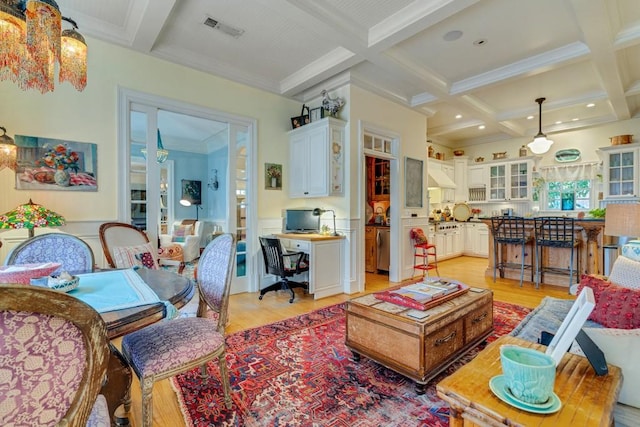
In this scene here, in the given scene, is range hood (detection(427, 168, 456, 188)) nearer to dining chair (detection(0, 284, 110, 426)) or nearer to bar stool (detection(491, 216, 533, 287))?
bar stool (detection(491, 216, 533, 287))

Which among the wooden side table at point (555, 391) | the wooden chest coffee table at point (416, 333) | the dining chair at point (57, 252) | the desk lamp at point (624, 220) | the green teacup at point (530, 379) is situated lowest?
the wooden chest coffee table at point (416, 333)

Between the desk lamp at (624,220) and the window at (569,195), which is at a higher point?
the window at (569,195)

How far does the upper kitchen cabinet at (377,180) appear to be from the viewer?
6.20m

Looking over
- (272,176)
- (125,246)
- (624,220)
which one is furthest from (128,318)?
(272,176)

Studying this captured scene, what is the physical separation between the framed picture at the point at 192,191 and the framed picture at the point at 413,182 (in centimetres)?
516

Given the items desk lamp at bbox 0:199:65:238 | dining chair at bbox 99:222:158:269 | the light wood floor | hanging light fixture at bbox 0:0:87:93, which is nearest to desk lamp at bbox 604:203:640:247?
the light wood floor

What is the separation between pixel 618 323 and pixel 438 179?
230 inches

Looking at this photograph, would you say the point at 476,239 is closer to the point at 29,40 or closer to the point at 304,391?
the point at 304,391

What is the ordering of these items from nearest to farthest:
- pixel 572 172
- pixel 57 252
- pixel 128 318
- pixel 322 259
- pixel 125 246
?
pixel 128 318, pixel 57 252, pixel 125 246, pixel 322 259, pixel 572 172

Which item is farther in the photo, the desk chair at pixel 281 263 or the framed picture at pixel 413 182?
the framed picture at pixel 413 182

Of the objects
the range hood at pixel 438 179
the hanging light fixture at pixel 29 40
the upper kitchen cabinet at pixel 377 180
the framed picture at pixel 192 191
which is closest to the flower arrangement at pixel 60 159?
the hanging light fixture at pixel 29 40

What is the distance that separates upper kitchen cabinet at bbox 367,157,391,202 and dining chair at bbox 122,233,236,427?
15.5 feet

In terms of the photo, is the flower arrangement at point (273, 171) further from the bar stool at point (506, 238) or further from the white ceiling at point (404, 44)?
the bar stool at point (506, 238)

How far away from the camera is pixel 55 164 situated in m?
2.94
